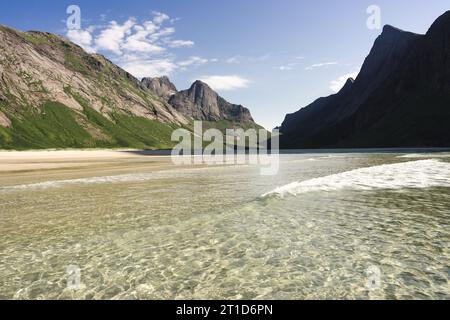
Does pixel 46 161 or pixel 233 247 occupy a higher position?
pixel 46 161

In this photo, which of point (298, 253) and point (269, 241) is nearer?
point (298, 253)

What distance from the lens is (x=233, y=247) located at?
44.6 ft

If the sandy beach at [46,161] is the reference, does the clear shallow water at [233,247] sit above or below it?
below

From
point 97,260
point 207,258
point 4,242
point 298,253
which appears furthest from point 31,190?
point 298,253

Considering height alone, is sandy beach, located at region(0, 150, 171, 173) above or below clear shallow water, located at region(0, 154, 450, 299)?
above

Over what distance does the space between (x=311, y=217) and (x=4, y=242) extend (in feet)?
46.7

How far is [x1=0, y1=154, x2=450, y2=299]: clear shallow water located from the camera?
390 inches

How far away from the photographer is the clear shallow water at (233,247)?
9.91 metres

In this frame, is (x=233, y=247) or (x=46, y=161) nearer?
(x=233, y=247)

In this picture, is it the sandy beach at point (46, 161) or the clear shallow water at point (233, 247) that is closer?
the clear shallow water at point (233, 247)

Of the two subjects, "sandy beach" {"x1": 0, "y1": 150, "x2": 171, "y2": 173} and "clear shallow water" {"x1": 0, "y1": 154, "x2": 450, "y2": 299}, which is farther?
"sandy beach" {"x1": 0, "y1": 150, "x2": 171, "y2": 173}
